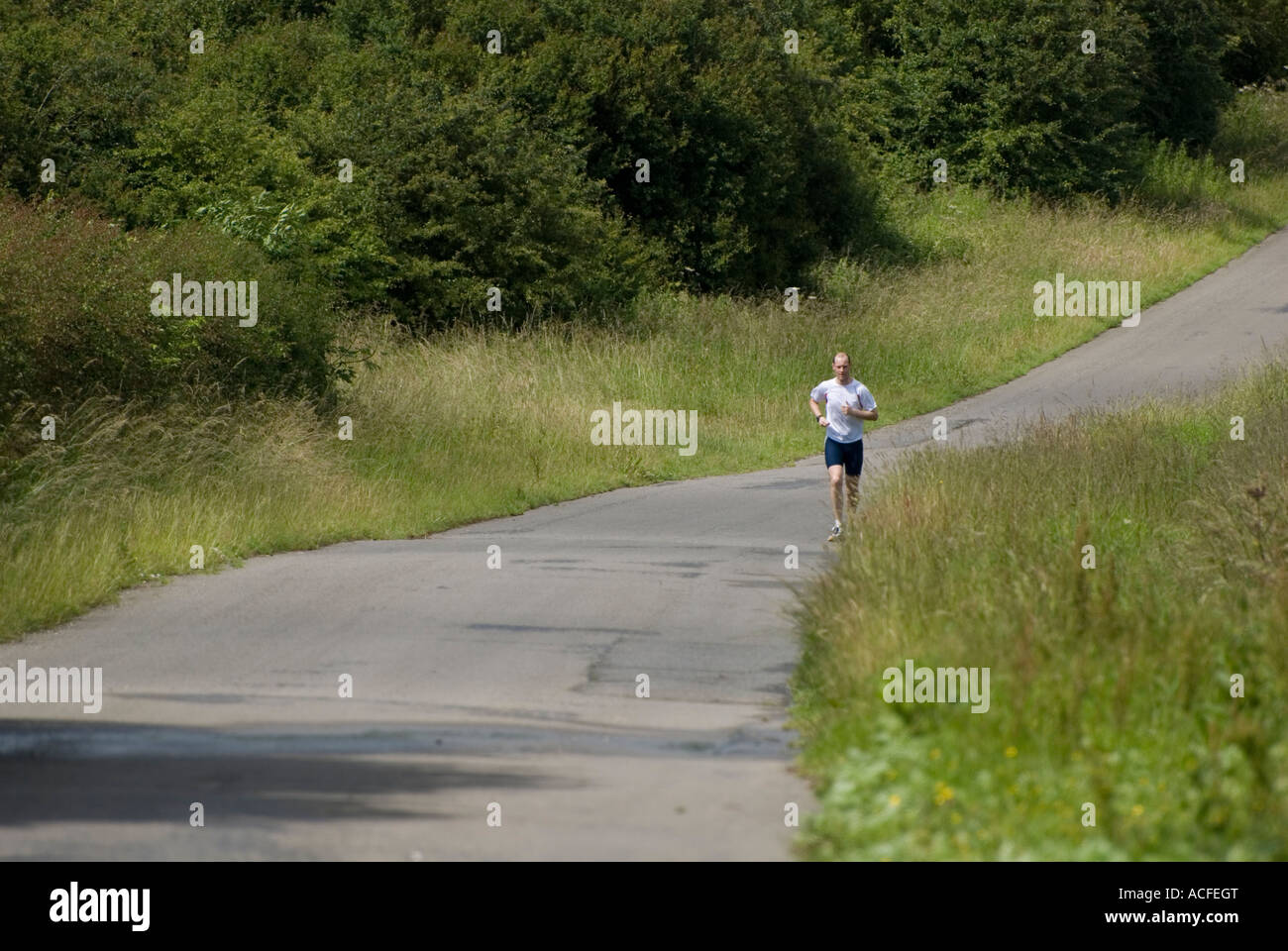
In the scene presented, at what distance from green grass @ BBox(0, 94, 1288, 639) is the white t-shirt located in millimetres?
4369

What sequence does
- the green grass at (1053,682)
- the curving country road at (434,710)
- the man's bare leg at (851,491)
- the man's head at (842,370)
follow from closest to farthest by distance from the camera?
the green grass at (1053,682)
the curving country road at (434,710)
the man's bare leg at (851,491)
the man's head at (842,370)

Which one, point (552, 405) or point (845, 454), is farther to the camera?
point (552, 405)

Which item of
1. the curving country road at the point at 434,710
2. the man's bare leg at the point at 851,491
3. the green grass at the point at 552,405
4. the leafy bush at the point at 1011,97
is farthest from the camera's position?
the leafy bush at the point at 1011,97

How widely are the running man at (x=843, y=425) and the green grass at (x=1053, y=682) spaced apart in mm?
3771

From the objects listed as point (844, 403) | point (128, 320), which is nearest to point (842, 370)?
point (844, 403)

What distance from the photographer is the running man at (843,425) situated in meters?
17.5

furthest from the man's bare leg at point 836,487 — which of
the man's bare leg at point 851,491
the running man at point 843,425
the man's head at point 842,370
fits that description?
the man's head at point 842,370

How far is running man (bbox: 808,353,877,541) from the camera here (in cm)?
1752

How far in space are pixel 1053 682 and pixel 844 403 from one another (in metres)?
10.1

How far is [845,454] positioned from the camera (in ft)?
58.0

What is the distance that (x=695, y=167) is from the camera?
3722cm

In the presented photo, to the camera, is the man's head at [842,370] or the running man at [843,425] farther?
the man's head at [842,370]

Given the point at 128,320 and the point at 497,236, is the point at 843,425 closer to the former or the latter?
the point at 128,320

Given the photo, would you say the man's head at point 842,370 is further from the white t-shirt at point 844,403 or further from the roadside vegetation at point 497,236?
the roadside vegetation at point 497,236
